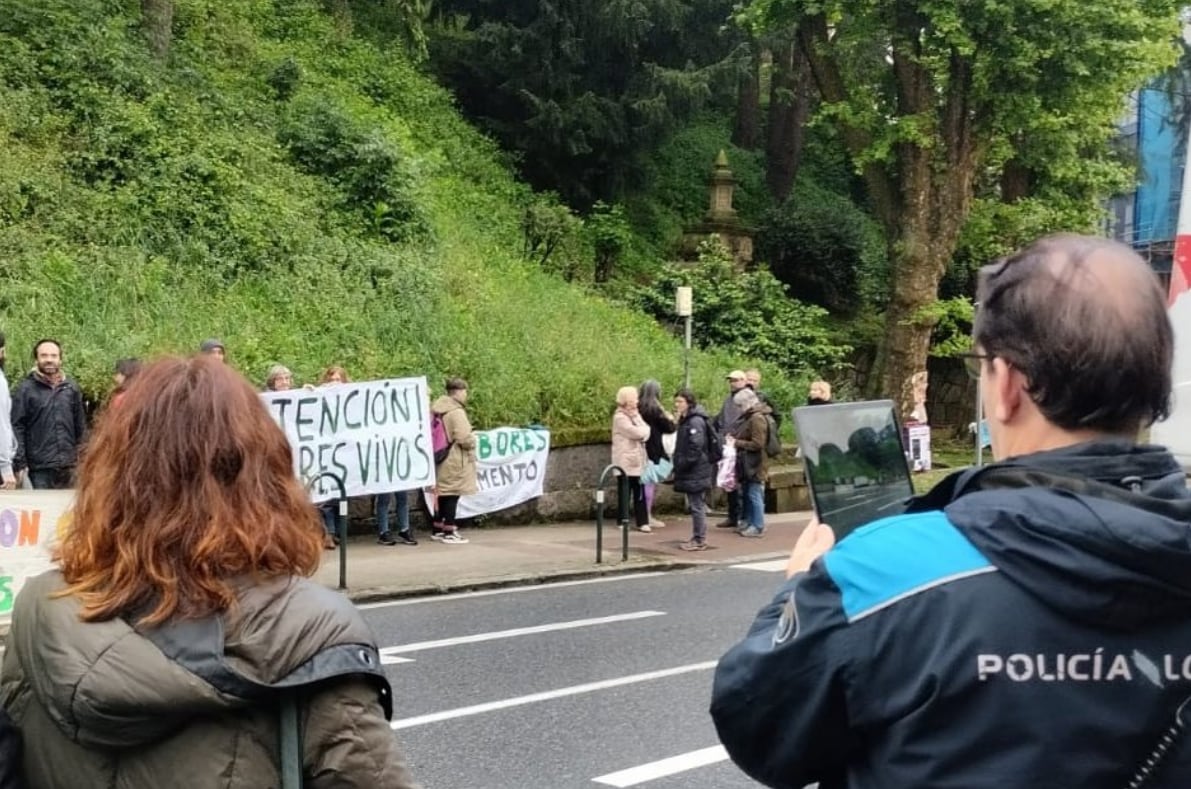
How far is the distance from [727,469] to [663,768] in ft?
33.9

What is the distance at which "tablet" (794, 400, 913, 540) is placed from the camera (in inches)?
92.9

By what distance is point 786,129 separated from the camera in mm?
35031

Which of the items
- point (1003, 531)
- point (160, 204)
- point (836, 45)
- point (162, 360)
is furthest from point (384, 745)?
point (836, 45)

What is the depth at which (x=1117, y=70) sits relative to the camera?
22422 mm

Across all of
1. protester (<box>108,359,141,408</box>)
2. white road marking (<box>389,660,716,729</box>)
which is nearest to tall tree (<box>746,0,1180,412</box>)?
protester (<box>108,359,141,408</box>)

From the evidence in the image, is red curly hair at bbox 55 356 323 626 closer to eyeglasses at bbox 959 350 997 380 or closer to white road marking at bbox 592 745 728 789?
eyeglasses at bbox 959 350 997 380

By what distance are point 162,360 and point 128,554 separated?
369 mm

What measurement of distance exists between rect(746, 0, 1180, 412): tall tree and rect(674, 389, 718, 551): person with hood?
31.3 ft

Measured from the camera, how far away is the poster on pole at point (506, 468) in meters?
15.9

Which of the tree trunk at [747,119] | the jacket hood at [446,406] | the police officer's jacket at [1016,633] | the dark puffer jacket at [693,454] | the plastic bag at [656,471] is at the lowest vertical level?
the plastic bag at [656,471]

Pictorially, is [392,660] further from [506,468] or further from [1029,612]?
[1029,612]

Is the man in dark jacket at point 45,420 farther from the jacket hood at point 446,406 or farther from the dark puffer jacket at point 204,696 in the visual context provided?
the dark puffer jacket at point 204,696

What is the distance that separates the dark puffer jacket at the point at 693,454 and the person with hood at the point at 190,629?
13260 mm

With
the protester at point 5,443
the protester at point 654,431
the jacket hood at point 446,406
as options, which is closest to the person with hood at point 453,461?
the jacket hood at point 446,406
